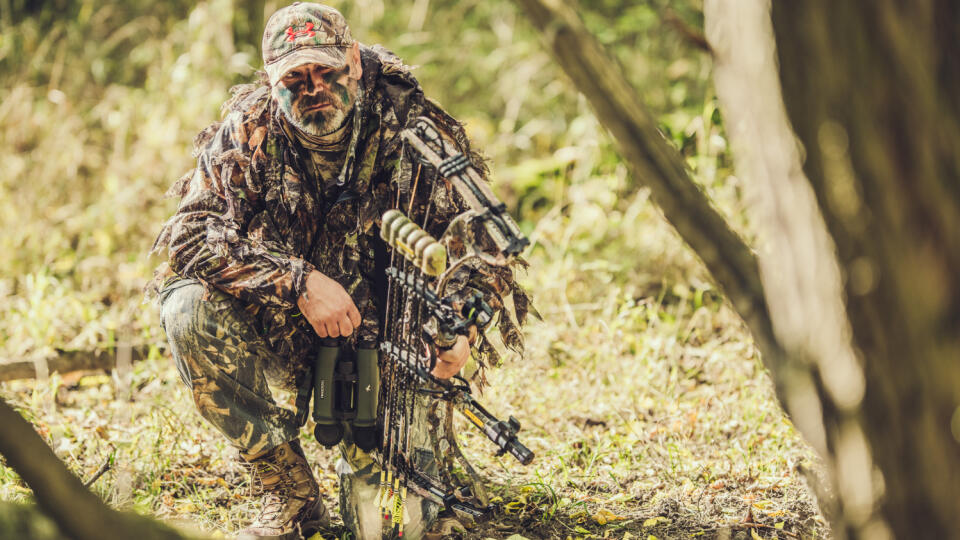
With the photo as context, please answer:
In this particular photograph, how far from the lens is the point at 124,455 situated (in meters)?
3.31

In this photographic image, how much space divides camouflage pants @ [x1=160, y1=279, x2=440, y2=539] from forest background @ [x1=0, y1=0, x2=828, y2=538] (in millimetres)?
354

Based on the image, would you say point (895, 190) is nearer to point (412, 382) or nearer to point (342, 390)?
point (412, 382)

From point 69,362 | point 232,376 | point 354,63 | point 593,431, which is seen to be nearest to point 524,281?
point 593,431

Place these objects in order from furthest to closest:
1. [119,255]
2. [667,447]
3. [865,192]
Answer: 1. [119,255]
2. [667,447]
3. [865,192]

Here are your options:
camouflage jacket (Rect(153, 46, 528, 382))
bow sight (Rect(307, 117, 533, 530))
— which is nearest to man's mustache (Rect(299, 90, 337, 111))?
camouflage jacket (Rect(153, 46, 528, 382))

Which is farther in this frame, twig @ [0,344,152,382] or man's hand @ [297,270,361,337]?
twig @ [0,344,152,382]

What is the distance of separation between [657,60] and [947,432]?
6.71 meters

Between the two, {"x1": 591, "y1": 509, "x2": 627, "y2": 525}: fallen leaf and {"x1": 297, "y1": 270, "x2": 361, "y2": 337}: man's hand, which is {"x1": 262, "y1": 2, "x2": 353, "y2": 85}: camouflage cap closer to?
{"x1": 297, "y1": 270, "x2": 361, "y2": 337}: man's hand

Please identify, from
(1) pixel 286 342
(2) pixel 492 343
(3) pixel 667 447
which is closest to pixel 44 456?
(1) pixel 286 342

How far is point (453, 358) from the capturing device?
8.49ft

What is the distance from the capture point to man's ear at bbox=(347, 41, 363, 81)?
2791 millimetres

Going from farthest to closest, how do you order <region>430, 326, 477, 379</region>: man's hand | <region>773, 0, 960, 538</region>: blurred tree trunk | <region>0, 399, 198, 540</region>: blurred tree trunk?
<region>430, 326, 477, 379</region>: man's hand
<region>0, 399, 198, 540</region>: blurred tree trunk
<region>773, 0, 960, 538</region>: blurred tree trunk

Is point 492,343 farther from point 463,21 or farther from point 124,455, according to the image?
point 463,21

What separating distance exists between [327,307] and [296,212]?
0.40 meters
